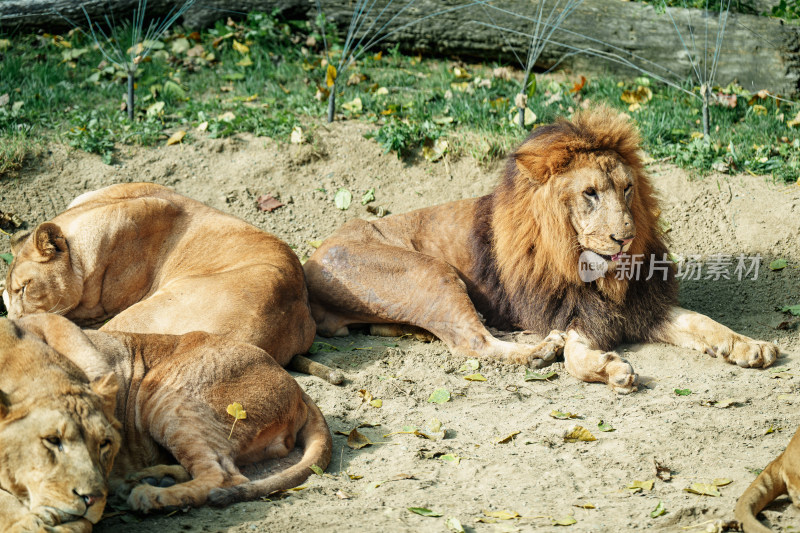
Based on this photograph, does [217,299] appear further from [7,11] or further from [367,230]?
[7,11]

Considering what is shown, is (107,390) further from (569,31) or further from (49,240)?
(569,31)

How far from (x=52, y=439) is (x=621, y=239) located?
3.62 meters

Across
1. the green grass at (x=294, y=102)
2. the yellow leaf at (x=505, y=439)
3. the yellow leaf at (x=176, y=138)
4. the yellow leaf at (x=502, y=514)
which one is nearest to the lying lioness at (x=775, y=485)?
the yellow leaf at (x=502, y=514)

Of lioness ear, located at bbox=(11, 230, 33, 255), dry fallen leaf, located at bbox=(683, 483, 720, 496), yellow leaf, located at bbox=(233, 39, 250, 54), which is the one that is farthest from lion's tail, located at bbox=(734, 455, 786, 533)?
yellow leaf, located at bbox=(233, 39, 250, 54)

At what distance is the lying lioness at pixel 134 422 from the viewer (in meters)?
3.11

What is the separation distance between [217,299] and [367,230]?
1.74 meters

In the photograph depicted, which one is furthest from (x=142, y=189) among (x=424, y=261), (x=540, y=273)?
(x=540, y=273)

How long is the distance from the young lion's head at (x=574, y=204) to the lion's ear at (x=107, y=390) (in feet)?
10.5

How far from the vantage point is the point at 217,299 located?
5301 millimetres

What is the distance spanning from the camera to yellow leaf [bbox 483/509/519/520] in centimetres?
364

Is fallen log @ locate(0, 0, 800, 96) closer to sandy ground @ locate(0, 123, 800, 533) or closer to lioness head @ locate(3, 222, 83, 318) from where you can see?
sandy ground @ locate(0, 123, 800, 533)

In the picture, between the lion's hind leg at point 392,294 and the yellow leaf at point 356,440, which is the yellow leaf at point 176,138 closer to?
the lion's hind leg at point 392,294

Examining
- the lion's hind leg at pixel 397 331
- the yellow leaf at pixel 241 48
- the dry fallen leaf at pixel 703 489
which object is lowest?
the lion's hind leg at pixel 397 331

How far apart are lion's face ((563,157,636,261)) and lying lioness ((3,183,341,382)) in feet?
6.05
